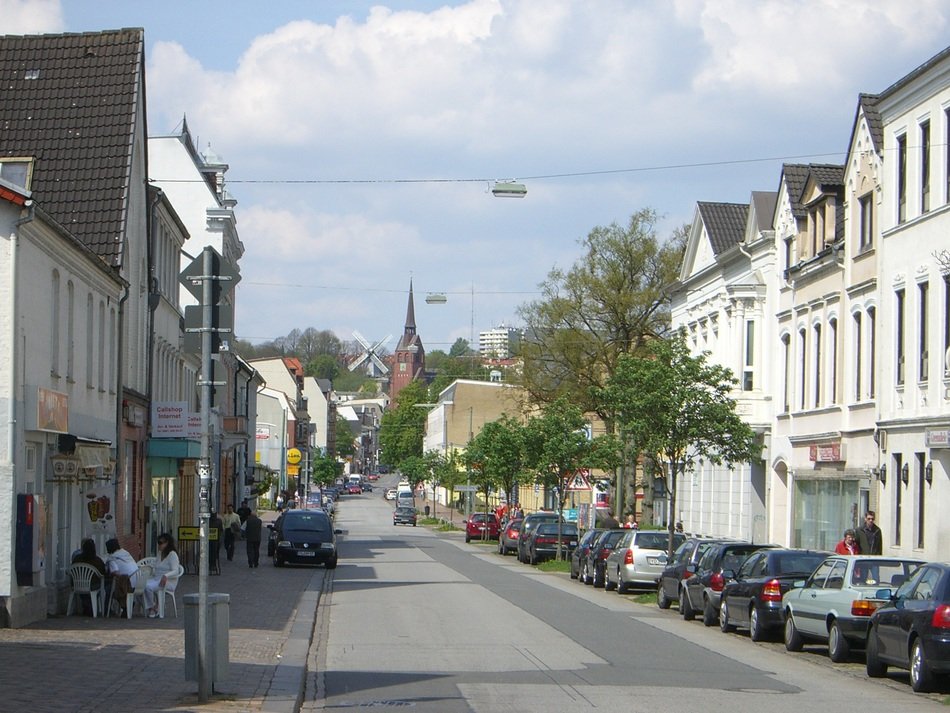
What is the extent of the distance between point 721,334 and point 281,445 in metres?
62.3

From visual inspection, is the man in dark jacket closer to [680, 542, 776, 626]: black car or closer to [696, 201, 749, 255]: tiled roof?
[680, 542, 776, 626]: black car

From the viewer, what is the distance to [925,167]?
103 ft

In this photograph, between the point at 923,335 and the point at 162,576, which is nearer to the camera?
the point at 162,576

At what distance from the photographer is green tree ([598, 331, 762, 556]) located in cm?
3262

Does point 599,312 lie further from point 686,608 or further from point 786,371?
point 686,608

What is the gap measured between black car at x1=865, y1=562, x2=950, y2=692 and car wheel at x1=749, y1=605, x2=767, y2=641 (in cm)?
450

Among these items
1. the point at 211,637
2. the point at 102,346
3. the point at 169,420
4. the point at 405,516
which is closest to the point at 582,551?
the point at 169,420

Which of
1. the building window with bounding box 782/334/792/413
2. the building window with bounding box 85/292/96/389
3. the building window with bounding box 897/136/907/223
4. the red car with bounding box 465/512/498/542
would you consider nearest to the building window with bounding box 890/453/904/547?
the building window with bounding box 897/136/907/223

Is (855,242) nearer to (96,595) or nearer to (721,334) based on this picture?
(721,334)

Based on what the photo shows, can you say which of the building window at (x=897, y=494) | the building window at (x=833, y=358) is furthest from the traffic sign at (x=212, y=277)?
the building window at (x=833, y=358)

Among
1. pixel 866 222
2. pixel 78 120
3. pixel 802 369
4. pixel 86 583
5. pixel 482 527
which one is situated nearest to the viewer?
pixel 86 583

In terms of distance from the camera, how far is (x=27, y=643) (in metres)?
17.5

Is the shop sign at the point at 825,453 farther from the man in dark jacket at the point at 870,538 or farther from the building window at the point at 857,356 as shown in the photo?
the man in dark jacket at the point at 870,538

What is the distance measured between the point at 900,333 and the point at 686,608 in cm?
974
